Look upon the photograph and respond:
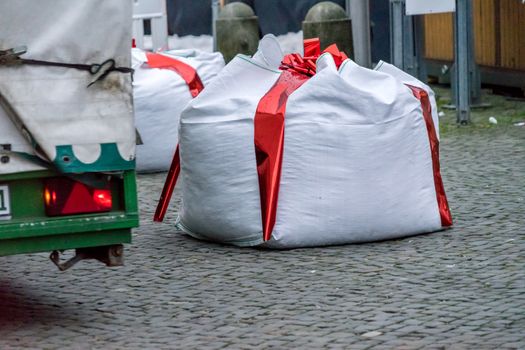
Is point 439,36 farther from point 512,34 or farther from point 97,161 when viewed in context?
point 97,161

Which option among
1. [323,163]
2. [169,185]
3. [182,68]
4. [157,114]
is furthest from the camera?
[182,68]

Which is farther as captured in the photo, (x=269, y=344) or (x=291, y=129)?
(x=291, y=129)

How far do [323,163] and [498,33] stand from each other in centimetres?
1070

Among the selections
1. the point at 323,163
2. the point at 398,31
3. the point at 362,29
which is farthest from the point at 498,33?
the point at 323,163

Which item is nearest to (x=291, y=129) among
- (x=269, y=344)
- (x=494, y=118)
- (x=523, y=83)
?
(x=269, y=344)

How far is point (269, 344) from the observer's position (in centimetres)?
600

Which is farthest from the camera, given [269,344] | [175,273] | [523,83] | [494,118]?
[523,83]

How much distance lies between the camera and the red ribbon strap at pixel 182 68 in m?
12.4

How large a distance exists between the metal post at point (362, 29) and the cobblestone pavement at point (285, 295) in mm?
8353

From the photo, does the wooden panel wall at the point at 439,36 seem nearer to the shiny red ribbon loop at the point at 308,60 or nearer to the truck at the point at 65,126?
the shiny red ribbon loop at the point at 308,60

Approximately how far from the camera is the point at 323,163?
8172 millimetres

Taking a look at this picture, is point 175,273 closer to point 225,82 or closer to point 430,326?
point 225,82

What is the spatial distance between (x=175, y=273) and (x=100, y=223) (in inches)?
57.9

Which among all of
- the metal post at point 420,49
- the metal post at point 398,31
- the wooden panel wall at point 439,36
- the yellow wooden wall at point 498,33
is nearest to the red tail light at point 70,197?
the metal post at point 398,31
